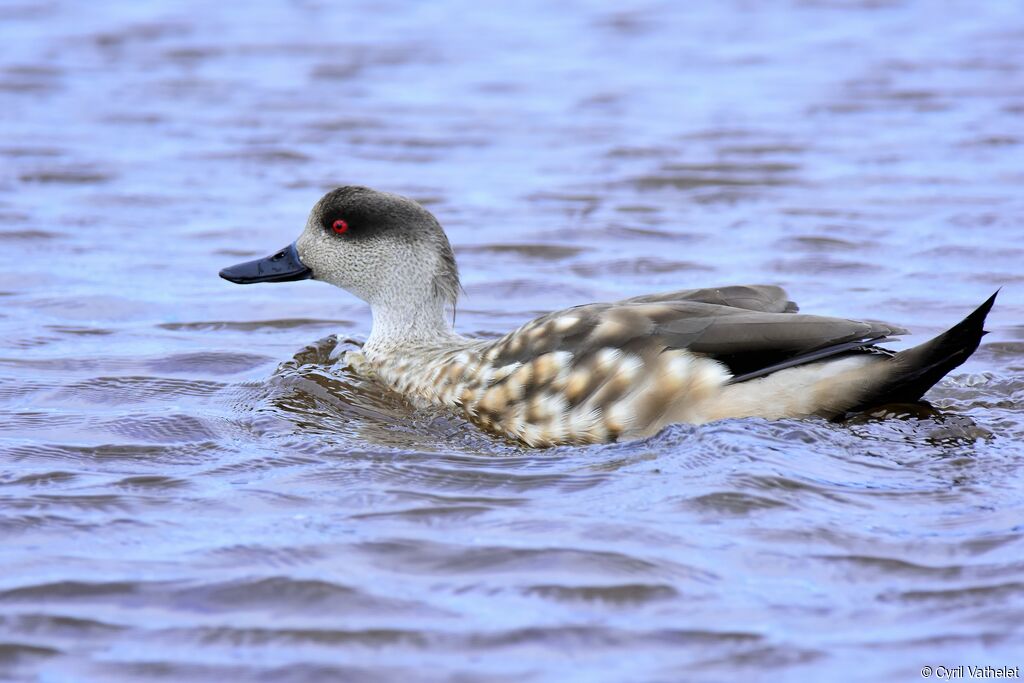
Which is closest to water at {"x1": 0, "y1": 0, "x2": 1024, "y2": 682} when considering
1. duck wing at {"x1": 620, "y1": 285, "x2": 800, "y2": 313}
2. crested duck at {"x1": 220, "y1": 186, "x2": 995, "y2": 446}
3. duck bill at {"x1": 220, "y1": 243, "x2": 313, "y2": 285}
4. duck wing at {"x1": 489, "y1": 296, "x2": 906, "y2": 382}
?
crested duck at {"x1": 220, "y1": 186, "x2": 995, "y2": 446}

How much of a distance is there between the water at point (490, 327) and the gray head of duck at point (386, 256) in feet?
1.73

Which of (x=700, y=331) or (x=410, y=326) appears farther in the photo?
(x=410, y=326)

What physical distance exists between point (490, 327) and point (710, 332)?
9.71 ft

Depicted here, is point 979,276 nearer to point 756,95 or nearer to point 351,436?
point 351,436

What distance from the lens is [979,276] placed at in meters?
10.0

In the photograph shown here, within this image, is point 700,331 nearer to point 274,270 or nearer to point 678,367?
point 678,367

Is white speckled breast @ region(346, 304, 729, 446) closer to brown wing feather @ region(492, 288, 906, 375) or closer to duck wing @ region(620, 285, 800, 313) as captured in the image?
brown wing feather @ region(492, 288, 906, 375)

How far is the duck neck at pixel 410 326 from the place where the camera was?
8469 millimetres

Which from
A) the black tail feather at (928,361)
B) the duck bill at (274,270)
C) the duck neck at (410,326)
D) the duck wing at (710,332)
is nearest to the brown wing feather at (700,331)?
the duck wing at (710,332)

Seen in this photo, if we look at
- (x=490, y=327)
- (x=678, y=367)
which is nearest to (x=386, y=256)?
(x=490, y=327)

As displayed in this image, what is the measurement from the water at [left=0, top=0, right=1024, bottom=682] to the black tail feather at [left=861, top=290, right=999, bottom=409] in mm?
219

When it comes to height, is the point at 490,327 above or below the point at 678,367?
below

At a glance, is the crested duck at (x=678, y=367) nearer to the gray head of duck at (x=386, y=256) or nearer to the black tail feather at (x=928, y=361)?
the black tail feather at (x=928, y=361)

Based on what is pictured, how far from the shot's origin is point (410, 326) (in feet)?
27.9
